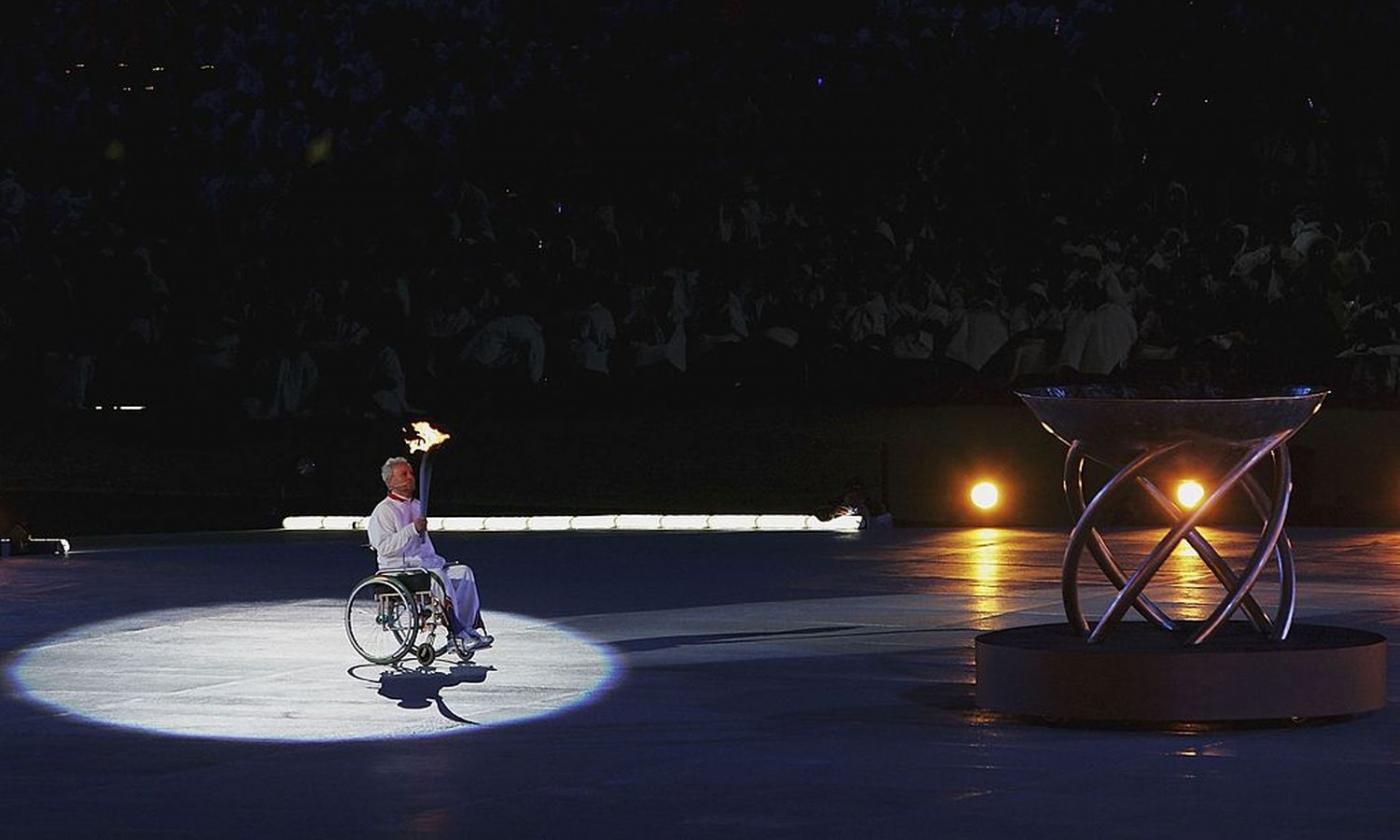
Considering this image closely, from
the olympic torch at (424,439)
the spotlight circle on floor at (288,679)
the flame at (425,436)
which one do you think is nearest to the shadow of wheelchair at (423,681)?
the spotlight circle on floor at (288,679)

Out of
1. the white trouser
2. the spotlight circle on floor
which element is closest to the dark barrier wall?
the spotlight circle on floor

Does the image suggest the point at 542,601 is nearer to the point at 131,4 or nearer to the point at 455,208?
the point at 455,208

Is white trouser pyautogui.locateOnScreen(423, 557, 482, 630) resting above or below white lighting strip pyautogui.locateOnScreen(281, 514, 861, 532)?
below

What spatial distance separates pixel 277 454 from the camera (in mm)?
30266

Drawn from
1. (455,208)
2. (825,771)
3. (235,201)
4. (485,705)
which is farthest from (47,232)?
(825,771)

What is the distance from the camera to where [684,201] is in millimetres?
34750

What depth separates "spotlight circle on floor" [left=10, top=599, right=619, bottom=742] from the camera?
36.8 ft

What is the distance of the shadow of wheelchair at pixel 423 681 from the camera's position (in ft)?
39.1

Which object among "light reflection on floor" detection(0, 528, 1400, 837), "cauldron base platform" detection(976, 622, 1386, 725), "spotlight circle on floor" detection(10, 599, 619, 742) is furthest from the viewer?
"spotlight circle on floor" detection(10, 599, 619, 742)

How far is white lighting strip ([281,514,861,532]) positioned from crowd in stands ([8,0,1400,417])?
5142mm

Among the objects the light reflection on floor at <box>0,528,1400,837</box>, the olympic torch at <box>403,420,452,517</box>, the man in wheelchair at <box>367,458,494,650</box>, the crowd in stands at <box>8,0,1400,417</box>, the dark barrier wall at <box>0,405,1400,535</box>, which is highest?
the crowd in stands at <box>8,0,1400,417</box>

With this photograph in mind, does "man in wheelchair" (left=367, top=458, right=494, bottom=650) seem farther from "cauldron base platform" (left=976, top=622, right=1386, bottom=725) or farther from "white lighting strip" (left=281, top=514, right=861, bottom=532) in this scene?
"white lighting strip" (left=281, top=514, right=861, bottom=532)

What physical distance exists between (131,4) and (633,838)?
106ft

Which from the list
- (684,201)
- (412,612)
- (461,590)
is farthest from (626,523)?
(412,612)
